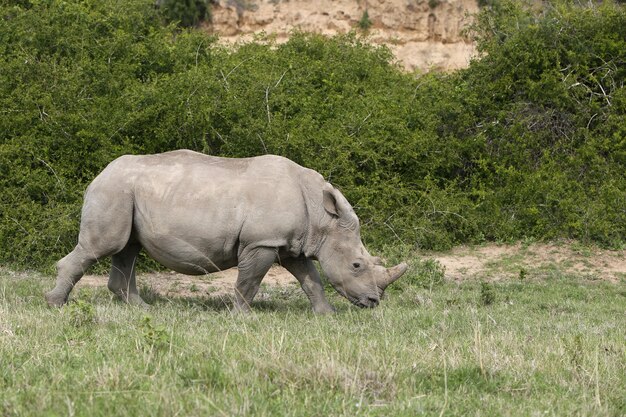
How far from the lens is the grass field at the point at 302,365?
17.3 feet

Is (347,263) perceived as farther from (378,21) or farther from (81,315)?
(378,21)

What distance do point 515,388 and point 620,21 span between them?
13.6 meters

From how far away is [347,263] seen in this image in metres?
9.97

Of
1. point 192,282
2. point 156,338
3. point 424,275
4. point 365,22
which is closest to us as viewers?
point 156,338

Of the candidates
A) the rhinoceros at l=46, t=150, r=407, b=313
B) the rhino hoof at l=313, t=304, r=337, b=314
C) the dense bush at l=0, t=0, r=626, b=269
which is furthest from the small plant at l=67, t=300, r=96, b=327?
the dense bush at l=0, t=0, r=626, b=269

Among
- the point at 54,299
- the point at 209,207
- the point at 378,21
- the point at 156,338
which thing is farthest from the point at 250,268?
the point at 378,21

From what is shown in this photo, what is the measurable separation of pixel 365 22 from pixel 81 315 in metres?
18.3

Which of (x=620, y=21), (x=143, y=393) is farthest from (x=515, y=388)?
(x=620, y=21)

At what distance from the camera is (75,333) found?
24.0 ft

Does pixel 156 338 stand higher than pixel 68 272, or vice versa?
pixel 156 338

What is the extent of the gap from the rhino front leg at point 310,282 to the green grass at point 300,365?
0.86 m

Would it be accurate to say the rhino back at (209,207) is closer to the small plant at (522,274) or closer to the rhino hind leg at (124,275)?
the rhino hind leg at (124,275)

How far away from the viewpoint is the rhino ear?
392 inches

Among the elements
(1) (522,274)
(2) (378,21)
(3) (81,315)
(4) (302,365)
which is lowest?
(1) (522,274)
